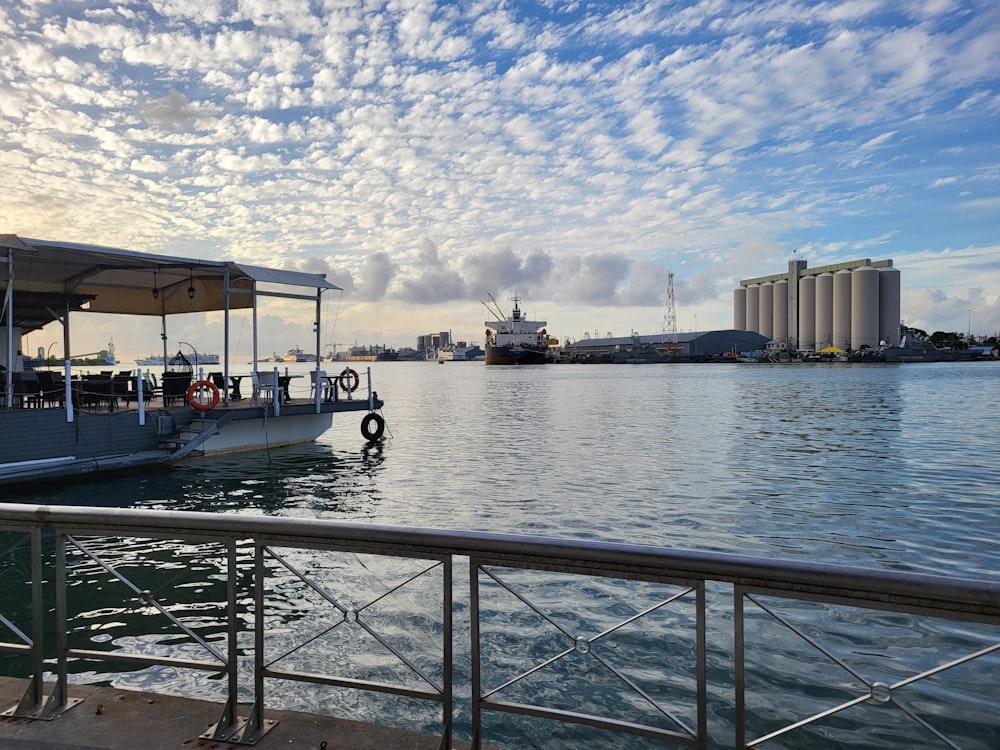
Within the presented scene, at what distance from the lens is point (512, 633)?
24.9 ft

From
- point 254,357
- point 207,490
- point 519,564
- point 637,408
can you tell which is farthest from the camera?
point 637,408

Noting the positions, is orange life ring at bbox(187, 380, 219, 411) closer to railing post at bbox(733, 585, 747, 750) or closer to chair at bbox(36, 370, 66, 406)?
chair at bbox(36, 370, 66, 406)

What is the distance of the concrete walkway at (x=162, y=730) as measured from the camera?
3111mm

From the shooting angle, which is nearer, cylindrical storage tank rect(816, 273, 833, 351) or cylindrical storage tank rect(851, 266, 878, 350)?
cylindrical storage tank rect(851, 266, 878, 350)

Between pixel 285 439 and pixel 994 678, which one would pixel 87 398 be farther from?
pixel 994 678

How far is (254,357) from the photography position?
21.7m

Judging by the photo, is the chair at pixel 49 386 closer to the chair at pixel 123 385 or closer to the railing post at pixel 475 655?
the chair at pixel 123 385

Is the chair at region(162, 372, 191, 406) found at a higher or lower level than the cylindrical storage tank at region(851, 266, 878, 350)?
lower

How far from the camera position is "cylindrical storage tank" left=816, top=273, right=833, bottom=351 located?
181 metres

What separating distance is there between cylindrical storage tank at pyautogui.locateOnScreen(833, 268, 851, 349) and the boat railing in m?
187

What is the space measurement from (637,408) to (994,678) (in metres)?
34.8

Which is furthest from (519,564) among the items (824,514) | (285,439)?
(285,439)

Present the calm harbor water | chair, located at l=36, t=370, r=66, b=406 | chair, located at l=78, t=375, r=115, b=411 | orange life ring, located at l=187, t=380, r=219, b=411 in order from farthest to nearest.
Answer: orange life ring, located at l=187, t=380, r=219, b=411
chair, located at l=78, t=375, r=115, b=411
chair, located at l=36, t=370, r=66, b=406
the calm harbor water

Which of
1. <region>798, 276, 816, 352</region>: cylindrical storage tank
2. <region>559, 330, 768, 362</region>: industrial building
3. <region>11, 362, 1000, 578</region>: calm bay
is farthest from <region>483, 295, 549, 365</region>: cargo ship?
<region>11, 362, 1000, 578</region>: calm bay
